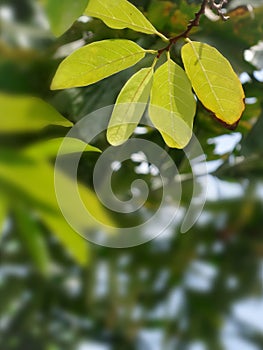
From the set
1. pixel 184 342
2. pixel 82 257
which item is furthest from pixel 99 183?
pixel 184 342

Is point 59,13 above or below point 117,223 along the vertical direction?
above

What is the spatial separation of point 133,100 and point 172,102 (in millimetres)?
19

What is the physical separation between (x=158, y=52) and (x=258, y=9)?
0.46ft

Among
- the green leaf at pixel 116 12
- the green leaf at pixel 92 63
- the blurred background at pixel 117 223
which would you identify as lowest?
the blurred background at pixel 117 223

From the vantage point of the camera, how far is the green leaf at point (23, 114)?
177 mm

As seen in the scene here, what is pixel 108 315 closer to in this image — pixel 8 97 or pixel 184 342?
pixel 184 342

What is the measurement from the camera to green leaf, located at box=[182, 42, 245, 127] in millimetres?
250

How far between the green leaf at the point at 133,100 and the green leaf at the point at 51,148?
24mm

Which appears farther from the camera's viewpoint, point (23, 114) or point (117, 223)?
point (117, 223)

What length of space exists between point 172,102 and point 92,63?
0.04m

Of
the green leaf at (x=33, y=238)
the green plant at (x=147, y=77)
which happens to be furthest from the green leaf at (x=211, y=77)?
the green leaf at (x=33, y=238)

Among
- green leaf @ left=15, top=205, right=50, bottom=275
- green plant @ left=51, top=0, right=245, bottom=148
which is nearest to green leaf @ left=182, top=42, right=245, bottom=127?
green plant @ left=51, top=0, right=245, bottom=148

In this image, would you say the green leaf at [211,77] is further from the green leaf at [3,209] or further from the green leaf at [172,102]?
the green leaf at [3,209]

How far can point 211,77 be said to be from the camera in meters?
0.25
